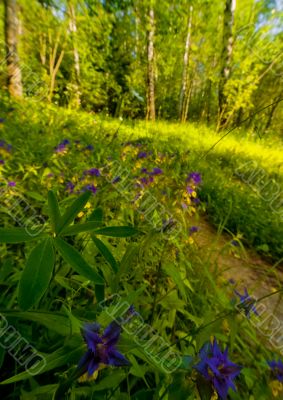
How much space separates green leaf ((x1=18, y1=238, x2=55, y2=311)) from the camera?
383mm

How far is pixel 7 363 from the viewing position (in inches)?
34.3

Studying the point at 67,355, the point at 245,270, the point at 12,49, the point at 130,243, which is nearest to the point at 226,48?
the point at 12,49

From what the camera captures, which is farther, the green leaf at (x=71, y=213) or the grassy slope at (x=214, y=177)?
the grassy slope at (x=214, y=177)

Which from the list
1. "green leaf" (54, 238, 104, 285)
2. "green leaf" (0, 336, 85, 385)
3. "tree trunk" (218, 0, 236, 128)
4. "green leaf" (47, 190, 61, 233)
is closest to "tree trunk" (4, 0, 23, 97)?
"green leaf" (47, 190, 61, 233)

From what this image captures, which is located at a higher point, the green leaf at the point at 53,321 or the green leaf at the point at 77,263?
the green leaf at the point at 77,263

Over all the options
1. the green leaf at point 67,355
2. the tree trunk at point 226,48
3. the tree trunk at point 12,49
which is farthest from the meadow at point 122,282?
the tree trunk at point 226,48

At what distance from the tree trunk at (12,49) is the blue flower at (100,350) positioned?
16.3ft

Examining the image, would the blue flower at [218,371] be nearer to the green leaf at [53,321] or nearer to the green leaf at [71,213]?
the green leaf at [53,321]

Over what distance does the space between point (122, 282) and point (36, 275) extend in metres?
0.65

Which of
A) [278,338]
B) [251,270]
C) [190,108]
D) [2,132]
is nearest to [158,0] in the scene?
[190,108]

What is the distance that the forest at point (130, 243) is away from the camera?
18.0 inches

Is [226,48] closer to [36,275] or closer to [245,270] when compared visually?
[245,270]

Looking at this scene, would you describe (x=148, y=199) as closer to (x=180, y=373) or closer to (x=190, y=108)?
(x=180, y=373)

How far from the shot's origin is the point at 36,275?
41 cm
